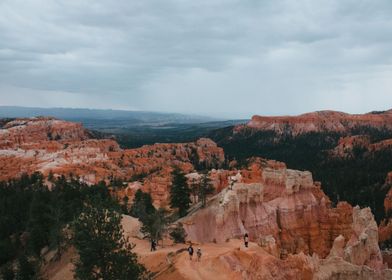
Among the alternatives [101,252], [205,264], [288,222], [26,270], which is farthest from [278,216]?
[26,270]

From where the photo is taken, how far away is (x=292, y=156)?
182m

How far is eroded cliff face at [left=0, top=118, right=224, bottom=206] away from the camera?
311ft

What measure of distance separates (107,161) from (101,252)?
310 ft

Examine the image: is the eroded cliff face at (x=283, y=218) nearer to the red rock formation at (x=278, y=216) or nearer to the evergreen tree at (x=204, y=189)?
Answer: the red rock formation at (x=278, y=216)

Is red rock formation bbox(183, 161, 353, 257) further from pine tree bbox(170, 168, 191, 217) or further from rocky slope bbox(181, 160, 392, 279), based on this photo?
pine tree bbox(170, 168, 191, 217)

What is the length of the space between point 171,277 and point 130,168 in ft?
289

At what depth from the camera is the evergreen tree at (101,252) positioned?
85.9 ft

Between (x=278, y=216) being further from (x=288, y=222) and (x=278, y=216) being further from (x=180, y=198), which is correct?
(x=180, y=198)

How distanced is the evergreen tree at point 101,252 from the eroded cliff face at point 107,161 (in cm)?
4599

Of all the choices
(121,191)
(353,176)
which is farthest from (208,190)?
(353,176)

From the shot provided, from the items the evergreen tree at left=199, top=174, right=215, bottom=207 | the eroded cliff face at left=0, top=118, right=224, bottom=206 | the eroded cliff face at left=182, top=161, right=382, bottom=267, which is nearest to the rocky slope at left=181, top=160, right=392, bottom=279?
the eroded cliff face at left=182, top=161, right=382, bottom=267

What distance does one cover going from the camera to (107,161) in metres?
120

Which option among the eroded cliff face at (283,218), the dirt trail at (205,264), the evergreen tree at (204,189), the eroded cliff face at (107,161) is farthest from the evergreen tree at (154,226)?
the eroded cliff face at (107,161)

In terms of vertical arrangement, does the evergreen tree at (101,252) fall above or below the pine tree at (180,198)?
above
